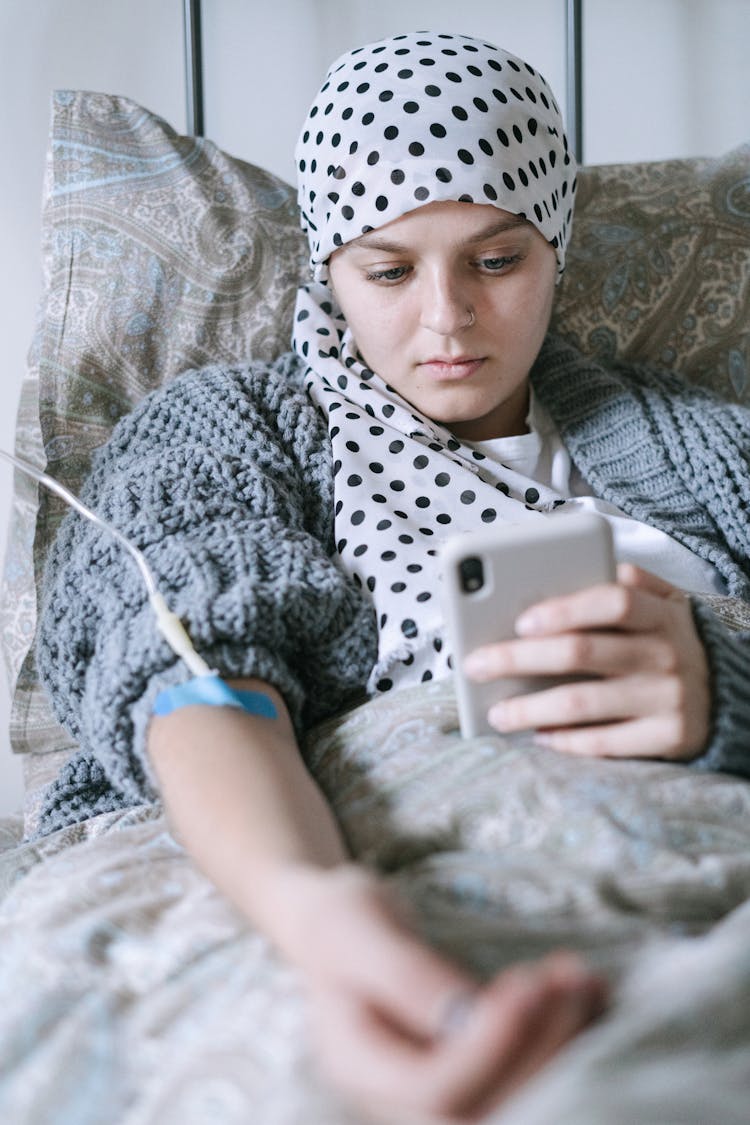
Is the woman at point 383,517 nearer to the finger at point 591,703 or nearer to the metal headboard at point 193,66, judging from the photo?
the finger at point 591,703

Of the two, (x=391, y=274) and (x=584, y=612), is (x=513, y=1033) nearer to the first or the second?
(x=584, y=612)

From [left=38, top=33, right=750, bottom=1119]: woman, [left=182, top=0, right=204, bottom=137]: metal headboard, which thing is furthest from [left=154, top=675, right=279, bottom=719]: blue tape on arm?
[left=182, top=0, right=204, bottom=137]: metal headboard

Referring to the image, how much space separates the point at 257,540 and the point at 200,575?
0.07m

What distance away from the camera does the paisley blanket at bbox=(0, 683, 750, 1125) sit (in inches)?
22.3

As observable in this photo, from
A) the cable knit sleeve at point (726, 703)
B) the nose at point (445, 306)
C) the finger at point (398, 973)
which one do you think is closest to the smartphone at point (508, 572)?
the cable knit sleeve at point (726, 703)

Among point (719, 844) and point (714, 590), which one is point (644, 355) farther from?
point (719, 844)

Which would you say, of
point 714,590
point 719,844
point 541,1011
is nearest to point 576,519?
point 719,844

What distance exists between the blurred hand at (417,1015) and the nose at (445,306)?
2.00 ft

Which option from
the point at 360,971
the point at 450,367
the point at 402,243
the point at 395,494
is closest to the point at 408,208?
the point at 402,243

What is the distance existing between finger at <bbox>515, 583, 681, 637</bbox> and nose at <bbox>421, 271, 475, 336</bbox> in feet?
1.21

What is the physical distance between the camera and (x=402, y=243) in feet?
3.65

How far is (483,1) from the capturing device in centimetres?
164

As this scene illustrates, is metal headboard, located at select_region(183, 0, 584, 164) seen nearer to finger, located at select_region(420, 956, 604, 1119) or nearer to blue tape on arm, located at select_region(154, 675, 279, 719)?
blue tape on arm, located at select_region(154, 675, 279, 719)

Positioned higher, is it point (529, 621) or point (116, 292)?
point (116, 292)
